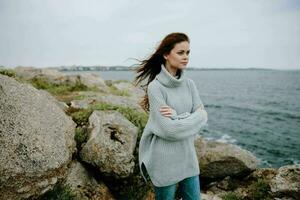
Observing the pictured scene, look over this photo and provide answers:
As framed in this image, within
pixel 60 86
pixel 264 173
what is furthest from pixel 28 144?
pixel 60 86

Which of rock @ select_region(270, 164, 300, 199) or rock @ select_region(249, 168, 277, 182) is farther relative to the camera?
rock @ select_region(249, 168, 277, 182)

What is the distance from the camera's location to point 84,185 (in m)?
5.63

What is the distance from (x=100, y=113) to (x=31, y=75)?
38.5ft

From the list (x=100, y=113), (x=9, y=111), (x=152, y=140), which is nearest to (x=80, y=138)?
(x=100, y=113)

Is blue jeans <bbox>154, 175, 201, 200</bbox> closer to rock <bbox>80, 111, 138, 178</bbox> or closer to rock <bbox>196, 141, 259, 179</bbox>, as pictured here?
rock <bbox>80, 111, 138, 178</bbox>

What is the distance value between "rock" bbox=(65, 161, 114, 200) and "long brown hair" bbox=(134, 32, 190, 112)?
201 cm

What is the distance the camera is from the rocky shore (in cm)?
435

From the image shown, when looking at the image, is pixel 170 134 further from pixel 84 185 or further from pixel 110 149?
pixel 84 185

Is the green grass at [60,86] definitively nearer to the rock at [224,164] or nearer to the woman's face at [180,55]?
the rock at [224,164]

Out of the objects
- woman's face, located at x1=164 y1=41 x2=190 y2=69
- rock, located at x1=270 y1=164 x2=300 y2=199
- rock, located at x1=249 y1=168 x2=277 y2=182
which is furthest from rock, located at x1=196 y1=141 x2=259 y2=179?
woman's face, located at x1=164 y1=41 x2=190 y2=69

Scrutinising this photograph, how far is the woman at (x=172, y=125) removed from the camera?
3.77 meters

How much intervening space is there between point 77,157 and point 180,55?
3.04 metres

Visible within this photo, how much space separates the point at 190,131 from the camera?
3824 millimetres

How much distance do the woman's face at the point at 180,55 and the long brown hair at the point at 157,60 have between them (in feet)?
0.18
